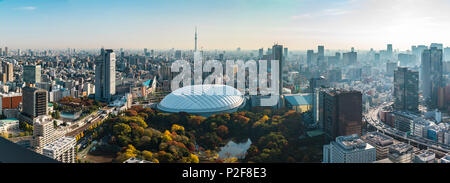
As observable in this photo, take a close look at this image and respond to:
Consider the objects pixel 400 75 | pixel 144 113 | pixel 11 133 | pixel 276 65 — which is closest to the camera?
pixel 11 133

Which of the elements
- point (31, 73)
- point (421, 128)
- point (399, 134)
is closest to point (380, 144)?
point (399, 134)

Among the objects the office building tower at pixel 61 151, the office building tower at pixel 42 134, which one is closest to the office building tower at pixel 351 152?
the office building tower at pixel 61 151

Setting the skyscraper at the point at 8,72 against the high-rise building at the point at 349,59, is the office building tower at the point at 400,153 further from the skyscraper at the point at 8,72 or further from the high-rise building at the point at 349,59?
the skyscraper at the point at 8,72

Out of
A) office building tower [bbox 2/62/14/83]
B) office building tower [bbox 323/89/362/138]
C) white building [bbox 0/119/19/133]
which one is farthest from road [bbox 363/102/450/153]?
office building tower [bbox 2/62/14/83]

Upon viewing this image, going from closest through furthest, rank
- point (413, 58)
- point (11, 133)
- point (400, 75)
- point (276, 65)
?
point (11, 133) → point (413, 58) → point (400, 75) → point (276, 65)

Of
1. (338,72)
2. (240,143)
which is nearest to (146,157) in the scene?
(240,143)
